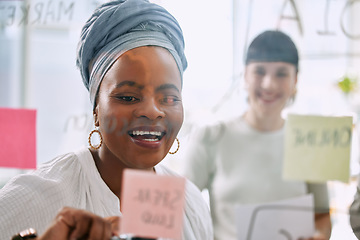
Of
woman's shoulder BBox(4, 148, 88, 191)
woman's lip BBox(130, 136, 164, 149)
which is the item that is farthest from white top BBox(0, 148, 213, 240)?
woman's lip BBox(130, 136, 164, 149)

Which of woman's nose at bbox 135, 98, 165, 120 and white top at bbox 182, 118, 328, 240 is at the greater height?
woman's nose at bbox 135, 98, 165, 120

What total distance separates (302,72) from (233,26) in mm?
153

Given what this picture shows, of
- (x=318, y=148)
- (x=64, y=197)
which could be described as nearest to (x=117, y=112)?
(x=64, y=197)

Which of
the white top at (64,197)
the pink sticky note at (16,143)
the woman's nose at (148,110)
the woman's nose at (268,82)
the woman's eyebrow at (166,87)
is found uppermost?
the woman's nose at (268,82)

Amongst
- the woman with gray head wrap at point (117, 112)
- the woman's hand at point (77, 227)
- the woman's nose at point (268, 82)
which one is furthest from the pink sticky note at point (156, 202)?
the woman's nose at point (268, 82)

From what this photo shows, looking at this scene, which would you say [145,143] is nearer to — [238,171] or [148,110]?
[148,110]

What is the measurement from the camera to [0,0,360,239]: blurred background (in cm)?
66

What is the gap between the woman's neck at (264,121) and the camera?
66cm

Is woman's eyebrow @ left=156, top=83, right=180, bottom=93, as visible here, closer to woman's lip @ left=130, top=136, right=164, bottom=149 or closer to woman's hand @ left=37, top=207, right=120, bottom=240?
woman's lip @ left=130, top=136, right=164, bottom=149

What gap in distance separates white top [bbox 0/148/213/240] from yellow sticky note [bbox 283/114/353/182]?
0.71 ft

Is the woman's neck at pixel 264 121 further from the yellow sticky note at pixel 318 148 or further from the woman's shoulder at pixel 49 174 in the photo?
the woman's shoulder at pixel 49 174

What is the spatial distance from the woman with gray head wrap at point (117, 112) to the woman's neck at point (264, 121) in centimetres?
13

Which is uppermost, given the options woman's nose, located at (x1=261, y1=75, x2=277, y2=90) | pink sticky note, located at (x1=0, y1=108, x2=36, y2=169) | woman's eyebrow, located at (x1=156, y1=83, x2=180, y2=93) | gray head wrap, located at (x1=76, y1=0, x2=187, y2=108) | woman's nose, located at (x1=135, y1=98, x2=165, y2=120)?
gray head wrap, located at (x1=76, y1=0, x2=187, y2=108)

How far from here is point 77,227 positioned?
1.66 feet
